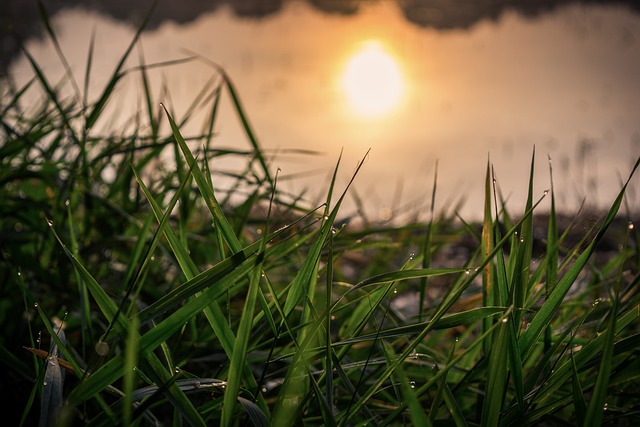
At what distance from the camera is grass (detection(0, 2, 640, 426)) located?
1.50 ft

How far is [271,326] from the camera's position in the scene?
1.75 feet

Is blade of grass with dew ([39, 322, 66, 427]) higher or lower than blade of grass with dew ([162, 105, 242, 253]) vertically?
lower

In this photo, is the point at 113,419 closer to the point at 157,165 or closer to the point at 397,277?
the point at 397,277

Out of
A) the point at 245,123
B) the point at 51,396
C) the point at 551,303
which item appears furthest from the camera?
the point at 245,123

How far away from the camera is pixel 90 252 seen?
0.99m

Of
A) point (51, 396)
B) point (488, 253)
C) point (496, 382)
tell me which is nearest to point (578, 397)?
point (496, 382)

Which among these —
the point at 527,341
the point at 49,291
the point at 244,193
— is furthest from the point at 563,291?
the point at 49,291

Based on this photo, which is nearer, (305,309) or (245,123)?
(305,309)

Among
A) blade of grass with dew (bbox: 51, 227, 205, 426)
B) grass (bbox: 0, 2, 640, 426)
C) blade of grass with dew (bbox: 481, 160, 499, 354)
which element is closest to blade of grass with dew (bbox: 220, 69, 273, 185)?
grass (bbox: 0, 2, 640, 426)

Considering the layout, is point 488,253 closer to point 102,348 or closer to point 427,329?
point 427,329

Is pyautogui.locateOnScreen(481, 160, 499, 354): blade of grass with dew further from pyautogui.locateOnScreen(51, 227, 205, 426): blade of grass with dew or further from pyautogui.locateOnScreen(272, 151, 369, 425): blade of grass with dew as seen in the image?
pyautogui.locateOnScreen(51, 227, 205, 426): blade of grass with dew

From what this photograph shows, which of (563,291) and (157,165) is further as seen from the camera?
(157,165)

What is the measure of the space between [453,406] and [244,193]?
Result: 727 millimetres

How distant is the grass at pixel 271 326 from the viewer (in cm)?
46
